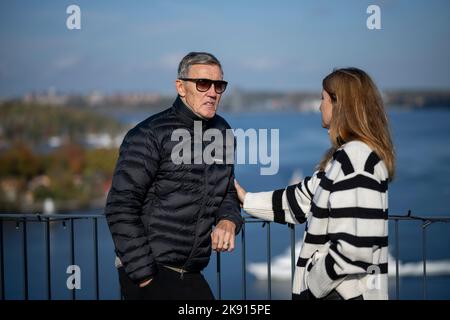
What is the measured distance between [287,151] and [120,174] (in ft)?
260

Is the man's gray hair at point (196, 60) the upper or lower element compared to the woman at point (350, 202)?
upper

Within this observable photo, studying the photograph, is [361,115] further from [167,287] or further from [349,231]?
[167,287]

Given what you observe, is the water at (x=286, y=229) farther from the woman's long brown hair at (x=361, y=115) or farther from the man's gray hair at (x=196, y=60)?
the man's gray hair at (x=196, y=60)

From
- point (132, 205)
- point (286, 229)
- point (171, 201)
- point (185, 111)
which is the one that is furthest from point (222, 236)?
point (286, 229)

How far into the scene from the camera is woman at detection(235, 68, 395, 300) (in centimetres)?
202

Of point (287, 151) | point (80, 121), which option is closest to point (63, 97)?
point (80, 121)

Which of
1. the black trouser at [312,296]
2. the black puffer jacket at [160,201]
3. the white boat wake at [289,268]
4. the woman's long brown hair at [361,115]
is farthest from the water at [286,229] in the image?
the black puffer jacket at [160,201]

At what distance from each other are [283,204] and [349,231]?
0.63 meters

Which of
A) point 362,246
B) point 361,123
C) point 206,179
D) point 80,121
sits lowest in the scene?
point 362,246

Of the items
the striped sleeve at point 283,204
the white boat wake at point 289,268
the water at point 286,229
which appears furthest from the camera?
the white boat wake at point 289,268

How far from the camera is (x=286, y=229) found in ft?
129

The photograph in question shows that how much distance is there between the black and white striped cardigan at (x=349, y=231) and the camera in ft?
6.63
